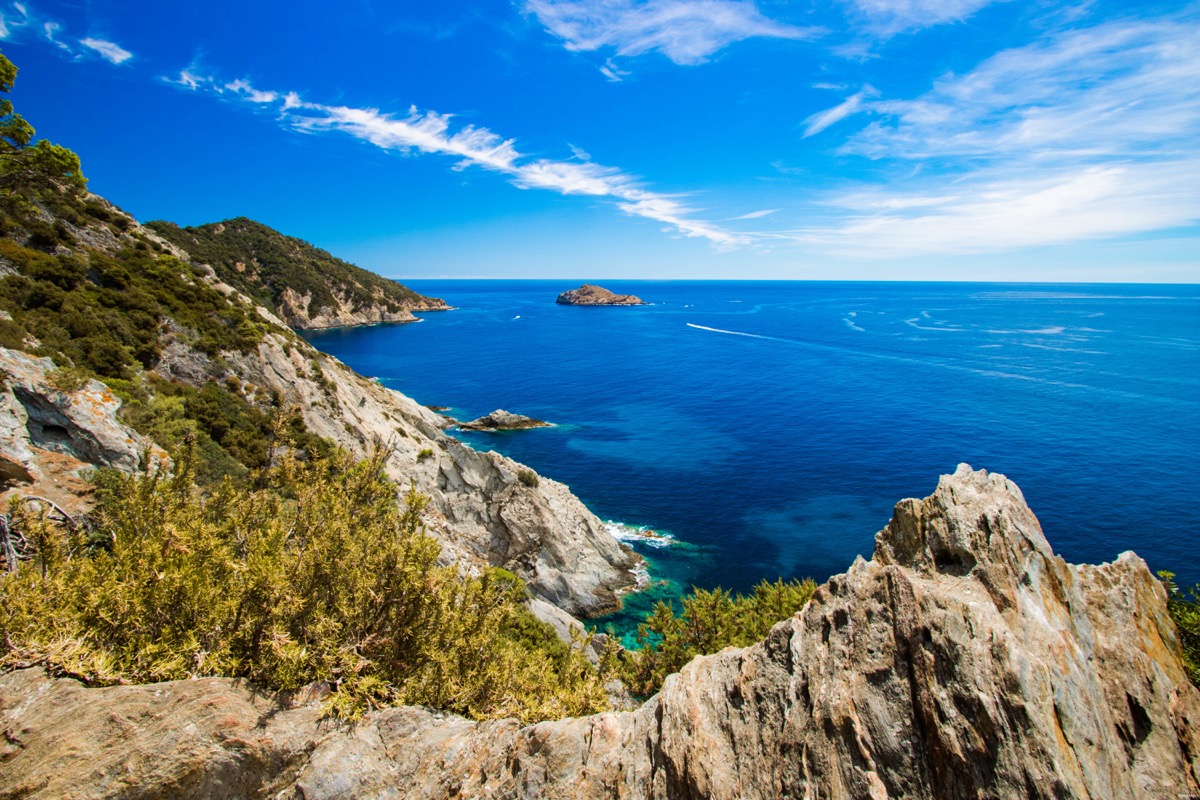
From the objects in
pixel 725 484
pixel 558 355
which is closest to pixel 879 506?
pixel 725 484

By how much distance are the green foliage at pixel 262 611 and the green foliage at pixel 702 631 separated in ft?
39.1

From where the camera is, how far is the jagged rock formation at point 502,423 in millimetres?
90375

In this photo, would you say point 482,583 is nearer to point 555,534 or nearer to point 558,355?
point 555,534

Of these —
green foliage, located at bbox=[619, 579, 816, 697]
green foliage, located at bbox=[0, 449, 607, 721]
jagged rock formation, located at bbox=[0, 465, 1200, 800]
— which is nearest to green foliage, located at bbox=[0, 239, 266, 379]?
green foliage, located at bbox=[0, 449, 607, 721]

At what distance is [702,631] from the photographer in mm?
31031

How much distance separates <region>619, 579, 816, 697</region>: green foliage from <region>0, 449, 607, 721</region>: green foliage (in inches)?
469

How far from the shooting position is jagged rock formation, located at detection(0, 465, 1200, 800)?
10805 millimetres

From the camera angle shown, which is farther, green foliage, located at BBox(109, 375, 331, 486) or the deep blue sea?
the deep blue sea

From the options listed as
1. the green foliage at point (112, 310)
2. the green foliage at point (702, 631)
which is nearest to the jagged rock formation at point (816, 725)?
the green foliage at point (702, 631)

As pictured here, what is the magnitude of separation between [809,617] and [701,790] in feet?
16.2

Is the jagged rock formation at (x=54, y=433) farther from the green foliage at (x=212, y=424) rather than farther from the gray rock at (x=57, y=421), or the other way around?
the green foliage at (x=212, y=424)

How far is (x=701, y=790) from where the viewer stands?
12031 millimetres

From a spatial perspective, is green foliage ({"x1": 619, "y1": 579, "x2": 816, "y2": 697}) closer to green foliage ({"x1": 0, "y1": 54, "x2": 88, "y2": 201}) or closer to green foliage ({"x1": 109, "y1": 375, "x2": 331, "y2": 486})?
green foliage ({"x1": 109, "y1": 375, "x2": 331, "y2": 486})

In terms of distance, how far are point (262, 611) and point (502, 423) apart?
7832 centimetres
